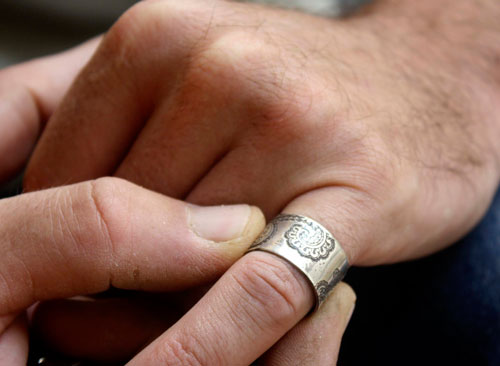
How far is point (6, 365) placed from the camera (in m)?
0.72

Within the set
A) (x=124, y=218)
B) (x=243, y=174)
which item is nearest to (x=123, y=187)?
(x=124, y=218)

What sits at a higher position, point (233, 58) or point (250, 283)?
point (233, 58)

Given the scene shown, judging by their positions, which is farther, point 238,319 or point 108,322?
point 108,322

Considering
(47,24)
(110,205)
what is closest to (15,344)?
(110,205)

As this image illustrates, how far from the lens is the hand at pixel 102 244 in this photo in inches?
27.8

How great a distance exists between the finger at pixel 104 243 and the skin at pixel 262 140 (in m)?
0.07

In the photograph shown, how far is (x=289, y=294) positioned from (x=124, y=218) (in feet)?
0.82

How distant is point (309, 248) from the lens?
0.68 metres

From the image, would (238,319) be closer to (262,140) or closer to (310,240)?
(310,240)

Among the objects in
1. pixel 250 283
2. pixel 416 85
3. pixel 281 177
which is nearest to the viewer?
pixel 250 283

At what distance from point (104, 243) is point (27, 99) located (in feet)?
1.88

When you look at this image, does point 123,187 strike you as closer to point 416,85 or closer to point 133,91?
point 133,91

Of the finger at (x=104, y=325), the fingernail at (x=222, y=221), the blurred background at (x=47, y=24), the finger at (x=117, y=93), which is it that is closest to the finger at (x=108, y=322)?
the finger at (x=104, y=325)

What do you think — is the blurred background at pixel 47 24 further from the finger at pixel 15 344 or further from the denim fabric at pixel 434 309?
the denim fabric at pixel 434 309
